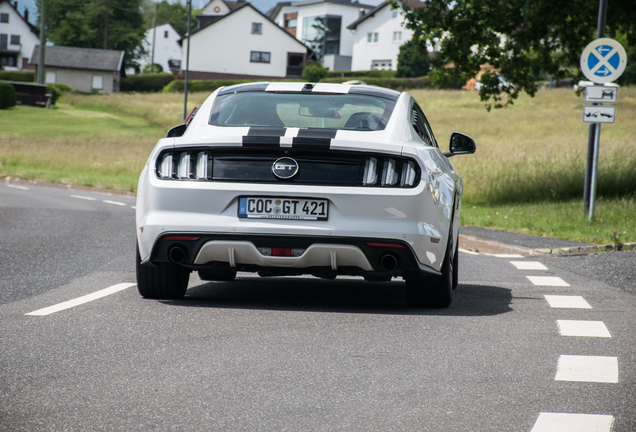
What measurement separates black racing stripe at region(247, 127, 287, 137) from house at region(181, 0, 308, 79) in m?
90.2

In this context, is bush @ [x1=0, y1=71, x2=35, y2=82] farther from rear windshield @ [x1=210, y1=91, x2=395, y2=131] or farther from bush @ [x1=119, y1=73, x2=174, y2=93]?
rear windshield @ [x1=210, y1=91, x2=395, y2=131]

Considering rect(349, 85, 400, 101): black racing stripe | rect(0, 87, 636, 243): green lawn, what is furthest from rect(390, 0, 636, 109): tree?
rect(349, 85, 400, 101): black racing stripe

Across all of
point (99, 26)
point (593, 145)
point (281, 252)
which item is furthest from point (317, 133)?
point (99, 26)

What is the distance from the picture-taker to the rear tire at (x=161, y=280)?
6.29m

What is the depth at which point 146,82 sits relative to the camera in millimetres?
90812

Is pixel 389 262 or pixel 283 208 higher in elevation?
pixel 283 208

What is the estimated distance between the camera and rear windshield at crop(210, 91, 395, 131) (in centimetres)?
609

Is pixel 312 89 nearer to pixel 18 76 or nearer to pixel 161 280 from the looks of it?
pixel 161 280

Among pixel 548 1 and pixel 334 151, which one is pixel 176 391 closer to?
pixel 334 151

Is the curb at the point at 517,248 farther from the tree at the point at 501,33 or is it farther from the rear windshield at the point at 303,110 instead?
the tree at the point at 501,33

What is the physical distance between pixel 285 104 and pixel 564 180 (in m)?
14.8

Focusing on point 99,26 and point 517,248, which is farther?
point 99,26

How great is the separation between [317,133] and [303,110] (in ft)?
2.03

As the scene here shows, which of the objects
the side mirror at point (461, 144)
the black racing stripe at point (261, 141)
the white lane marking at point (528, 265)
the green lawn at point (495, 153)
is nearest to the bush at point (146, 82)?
the green lawn at point (495, 153)
